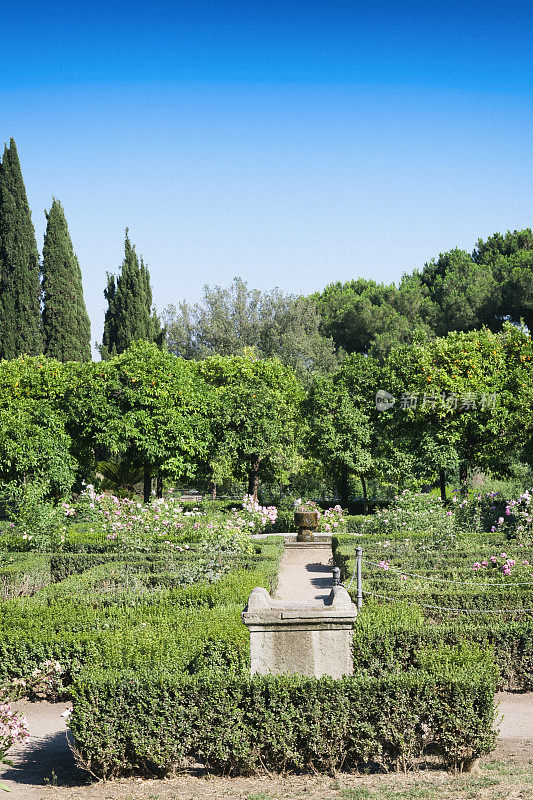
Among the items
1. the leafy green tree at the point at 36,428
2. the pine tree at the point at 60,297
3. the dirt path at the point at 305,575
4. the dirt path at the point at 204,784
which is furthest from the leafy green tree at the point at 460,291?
the dirt path at the point at 204,784

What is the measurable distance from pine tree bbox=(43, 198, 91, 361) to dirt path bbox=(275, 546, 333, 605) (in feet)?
55.2

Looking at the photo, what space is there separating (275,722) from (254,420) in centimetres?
2096

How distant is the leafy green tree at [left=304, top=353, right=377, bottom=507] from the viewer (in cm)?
2688

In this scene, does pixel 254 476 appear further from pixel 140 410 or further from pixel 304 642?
pixel 304 642

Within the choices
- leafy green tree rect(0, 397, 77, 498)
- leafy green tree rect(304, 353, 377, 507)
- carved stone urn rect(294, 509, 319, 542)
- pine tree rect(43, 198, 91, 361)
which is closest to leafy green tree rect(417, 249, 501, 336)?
leafy green tree rect(304, 353, 377, 507)

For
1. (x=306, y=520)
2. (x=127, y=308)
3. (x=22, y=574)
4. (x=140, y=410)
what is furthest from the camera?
(x=127, y=308)

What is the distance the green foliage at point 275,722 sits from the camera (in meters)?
5.71

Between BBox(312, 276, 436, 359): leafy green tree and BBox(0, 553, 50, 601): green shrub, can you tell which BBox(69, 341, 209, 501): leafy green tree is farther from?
BBox(312, 276, 436, 359): leafy green tree

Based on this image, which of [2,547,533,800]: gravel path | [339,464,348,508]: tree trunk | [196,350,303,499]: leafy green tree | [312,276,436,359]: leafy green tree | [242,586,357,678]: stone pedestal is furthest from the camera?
[312,276,436,359]: leafy green tree

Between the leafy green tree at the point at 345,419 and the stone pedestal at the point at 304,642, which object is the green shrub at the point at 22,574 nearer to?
the stone pedestal at the point at 304,642

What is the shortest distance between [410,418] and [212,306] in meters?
20.7

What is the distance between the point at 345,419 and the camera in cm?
2698

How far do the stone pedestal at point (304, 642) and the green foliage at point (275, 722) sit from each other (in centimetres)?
53

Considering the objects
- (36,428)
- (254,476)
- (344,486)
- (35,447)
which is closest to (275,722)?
(35,447)
